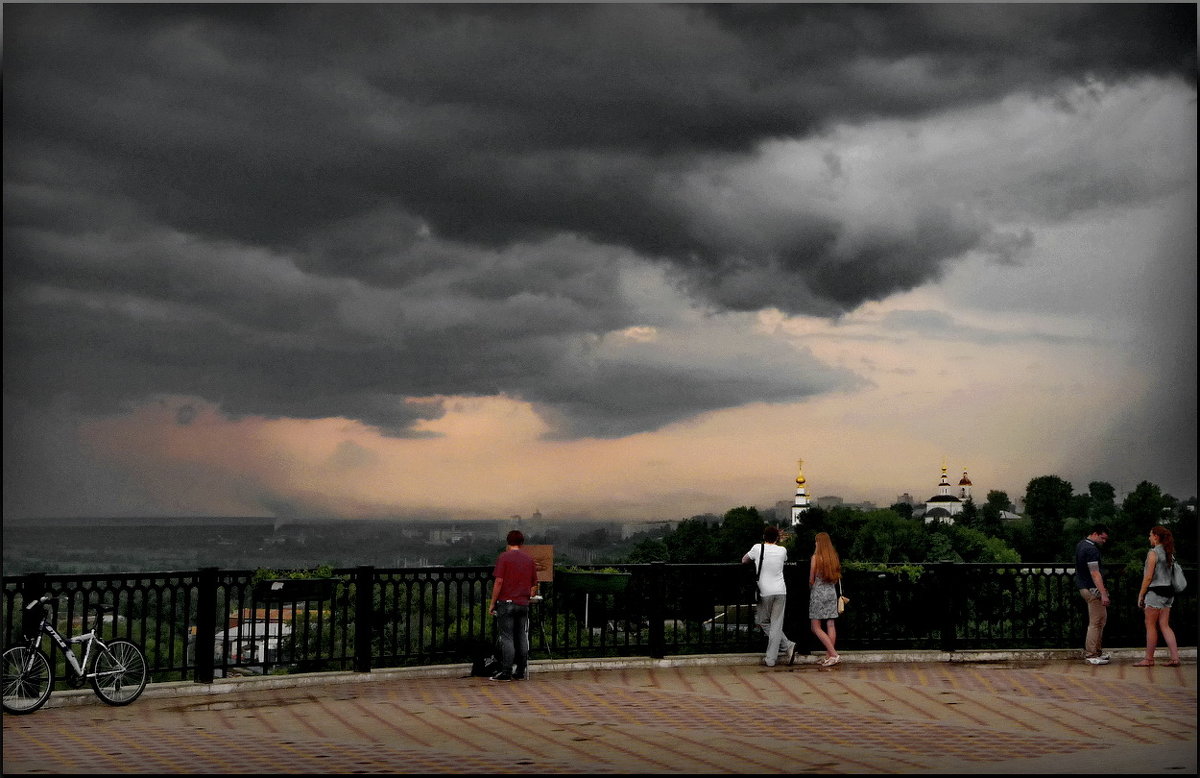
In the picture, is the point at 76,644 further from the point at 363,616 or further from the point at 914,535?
the point at 914,535

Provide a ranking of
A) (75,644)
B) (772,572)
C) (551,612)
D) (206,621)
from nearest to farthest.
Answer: (75,644), (206,621), (772,572), (551,612)

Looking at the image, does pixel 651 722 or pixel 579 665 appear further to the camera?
pixel 579 665

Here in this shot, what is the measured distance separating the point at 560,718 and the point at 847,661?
16.4ft

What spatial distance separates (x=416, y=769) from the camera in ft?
25.3

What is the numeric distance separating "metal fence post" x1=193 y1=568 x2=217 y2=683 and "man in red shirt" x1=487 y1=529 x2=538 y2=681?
2883 millimetres

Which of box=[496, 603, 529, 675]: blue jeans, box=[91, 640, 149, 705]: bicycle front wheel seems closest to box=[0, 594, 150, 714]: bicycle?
box=[91, 640, 149, 705]: bicycle front wheel

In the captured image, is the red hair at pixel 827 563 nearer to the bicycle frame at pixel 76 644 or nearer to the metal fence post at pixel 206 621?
the metal fence post at pixel 206 621

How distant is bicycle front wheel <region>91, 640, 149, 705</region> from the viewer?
1075cm

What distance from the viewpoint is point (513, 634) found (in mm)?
12508

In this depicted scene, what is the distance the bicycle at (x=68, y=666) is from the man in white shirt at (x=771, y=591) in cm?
Answer: 670

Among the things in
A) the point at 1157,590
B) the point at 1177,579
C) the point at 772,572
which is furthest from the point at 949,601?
the point at 1177,579

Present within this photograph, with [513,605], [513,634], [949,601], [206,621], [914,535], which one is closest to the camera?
[206,621]

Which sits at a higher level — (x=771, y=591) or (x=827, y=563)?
(x=827, y=563)

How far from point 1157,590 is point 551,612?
730 centimetres
